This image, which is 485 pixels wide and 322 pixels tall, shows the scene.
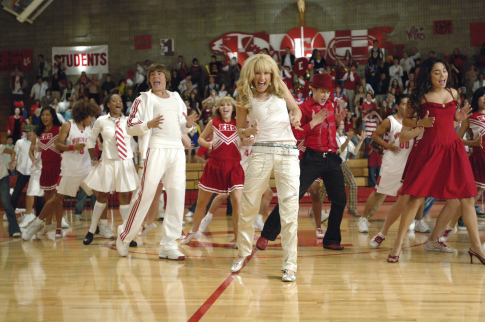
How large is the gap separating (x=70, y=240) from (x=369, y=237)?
13.1ft

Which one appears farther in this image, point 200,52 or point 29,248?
point 200,52

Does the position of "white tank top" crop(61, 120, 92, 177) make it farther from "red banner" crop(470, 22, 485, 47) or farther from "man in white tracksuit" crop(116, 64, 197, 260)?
"red banner" crop(470, 22, 485, 47)

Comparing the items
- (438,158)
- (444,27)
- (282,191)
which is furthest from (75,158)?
(444,27)

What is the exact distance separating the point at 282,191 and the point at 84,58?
19.1m

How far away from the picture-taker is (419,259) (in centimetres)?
562

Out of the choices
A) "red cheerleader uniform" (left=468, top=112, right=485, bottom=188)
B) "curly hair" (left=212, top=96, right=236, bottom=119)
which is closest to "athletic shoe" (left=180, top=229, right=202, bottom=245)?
"curly hair" (left=212, top=96, right=236, bottom=119)

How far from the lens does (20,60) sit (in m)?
22.6

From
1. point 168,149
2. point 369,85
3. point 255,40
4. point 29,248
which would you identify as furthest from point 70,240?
point 255,40

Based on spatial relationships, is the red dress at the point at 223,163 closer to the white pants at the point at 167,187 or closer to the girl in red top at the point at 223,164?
the girl in red top at the point at 223,164

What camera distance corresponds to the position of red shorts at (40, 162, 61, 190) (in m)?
8.05

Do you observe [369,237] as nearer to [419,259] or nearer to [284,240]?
[419,259]

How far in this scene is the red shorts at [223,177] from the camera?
6.75 metres

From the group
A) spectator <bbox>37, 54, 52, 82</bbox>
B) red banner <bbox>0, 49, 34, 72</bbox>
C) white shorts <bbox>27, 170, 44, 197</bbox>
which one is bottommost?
white shorts <bbox>27, 170, 44, 197</bbox>

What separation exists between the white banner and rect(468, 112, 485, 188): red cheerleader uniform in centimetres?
1764
